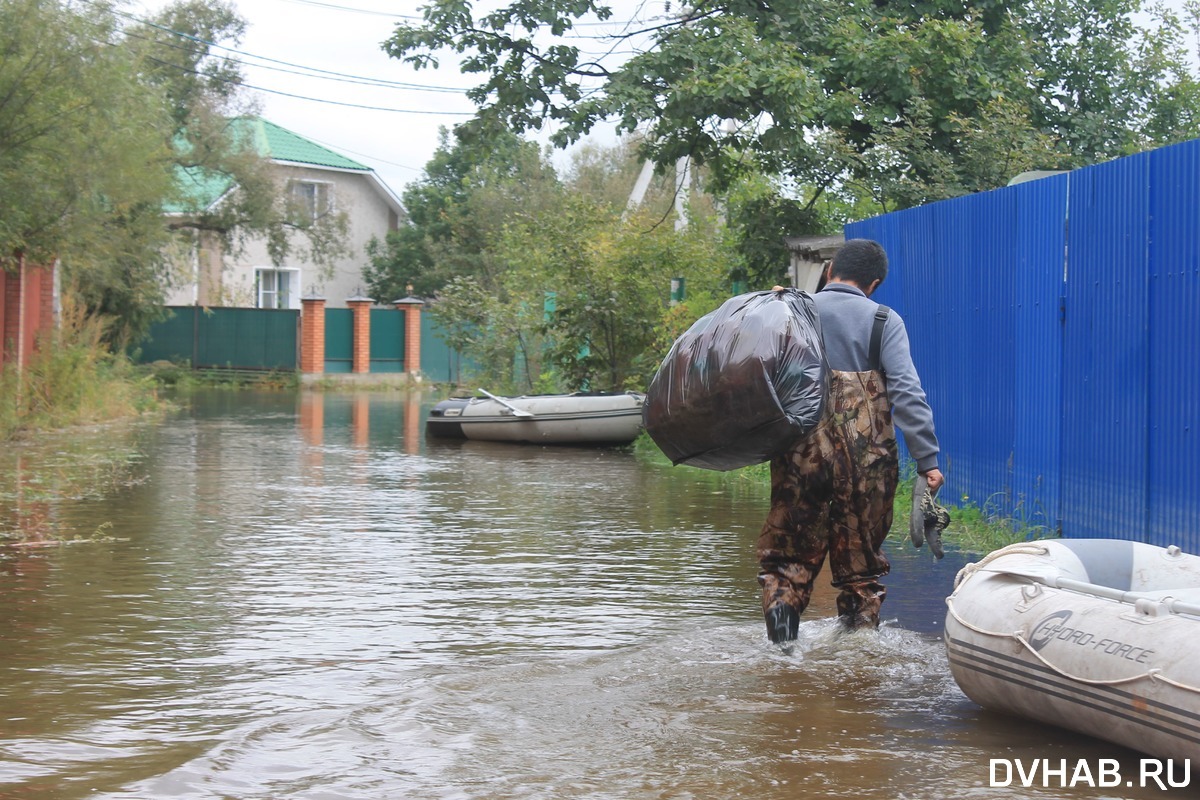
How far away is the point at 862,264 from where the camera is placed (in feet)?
20.8

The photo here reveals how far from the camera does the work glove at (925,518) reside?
598cm

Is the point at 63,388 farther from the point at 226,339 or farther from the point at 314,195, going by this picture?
the point at 314,195

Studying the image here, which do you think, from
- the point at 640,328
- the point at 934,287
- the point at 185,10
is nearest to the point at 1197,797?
the point at 934,287

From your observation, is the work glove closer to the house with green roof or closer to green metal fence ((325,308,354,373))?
the house with green roof

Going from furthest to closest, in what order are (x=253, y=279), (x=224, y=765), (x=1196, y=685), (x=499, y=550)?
(x=253, y=279), (x=499, y=550), (x=224, y=765), (x=1196, y=685)

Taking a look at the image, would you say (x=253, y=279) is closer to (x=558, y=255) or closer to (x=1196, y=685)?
(x=558, y=255)

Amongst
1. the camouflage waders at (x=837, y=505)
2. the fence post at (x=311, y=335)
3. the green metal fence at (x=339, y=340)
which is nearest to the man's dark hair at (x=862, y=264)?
the camouflage waders at (x=837, y=505)

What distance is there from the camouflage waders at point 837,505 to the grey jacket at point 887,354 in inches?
3.5

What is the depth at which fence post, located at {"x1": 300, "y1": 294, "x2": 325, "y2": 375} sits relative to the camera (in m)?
38.8

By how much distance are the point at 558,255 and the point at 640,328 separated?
1.57 metres

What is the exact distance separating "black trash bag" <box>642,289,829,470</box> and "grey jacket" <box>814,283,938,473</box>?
0.12 meters

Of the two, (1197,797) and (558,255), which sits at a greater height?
(558,255)

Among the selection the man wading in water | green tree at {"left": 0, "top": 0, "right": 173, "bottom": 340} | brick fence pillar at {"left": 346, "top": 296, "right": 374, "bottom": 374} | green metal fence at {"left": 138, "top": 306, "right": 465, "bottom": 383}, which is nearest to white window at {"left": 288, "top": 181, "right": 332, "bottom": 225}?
brick fence pillar at {"left": 346, "top": 296, "right": 374, "bottom": 374}

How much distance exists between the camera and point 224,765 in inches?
180
